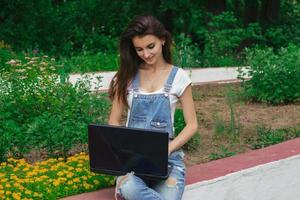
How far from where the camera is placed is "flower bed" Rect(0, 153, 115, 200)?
4312 mm

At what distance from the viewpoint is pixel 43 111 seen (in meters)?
6.47

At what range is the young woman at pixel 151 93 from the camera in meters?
4.11

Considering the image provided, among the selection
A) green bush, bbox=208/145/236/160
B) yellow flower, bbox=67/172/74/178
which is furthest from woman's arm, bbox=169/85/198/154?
green bush, bbox=208/145/236/160

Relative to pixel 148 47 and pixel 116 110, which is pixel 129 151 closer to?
pixel 116 110

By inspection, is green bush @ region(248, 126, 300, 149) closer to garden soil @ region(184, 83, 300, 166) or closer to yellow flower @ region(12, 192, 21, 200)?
garden soil @ region(184, 83, 300, 166)

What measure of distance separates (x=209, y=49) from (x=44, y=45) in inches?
165

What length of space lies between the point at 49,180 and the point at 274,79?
16.9 feet

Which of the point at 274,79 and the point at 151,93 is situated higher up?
the point at 151,93

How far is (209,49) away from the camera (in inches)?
606

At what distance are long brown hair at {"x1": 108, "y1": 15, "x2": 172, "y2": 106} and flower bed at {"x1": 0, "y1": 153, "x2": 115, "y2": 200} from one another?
596mm

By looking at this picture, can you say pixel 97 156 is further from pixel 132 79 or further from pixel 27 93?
pixel 27 93

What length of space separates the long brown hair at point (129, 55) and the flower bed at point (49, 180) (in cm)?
60

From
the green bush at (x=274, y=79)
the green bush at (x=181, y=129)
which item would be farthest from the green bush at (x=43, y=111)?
the green bush at (x=274, y=79)

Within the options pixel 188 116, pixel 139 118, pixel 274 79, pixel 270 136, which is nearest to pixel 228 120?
pixel 270 136
